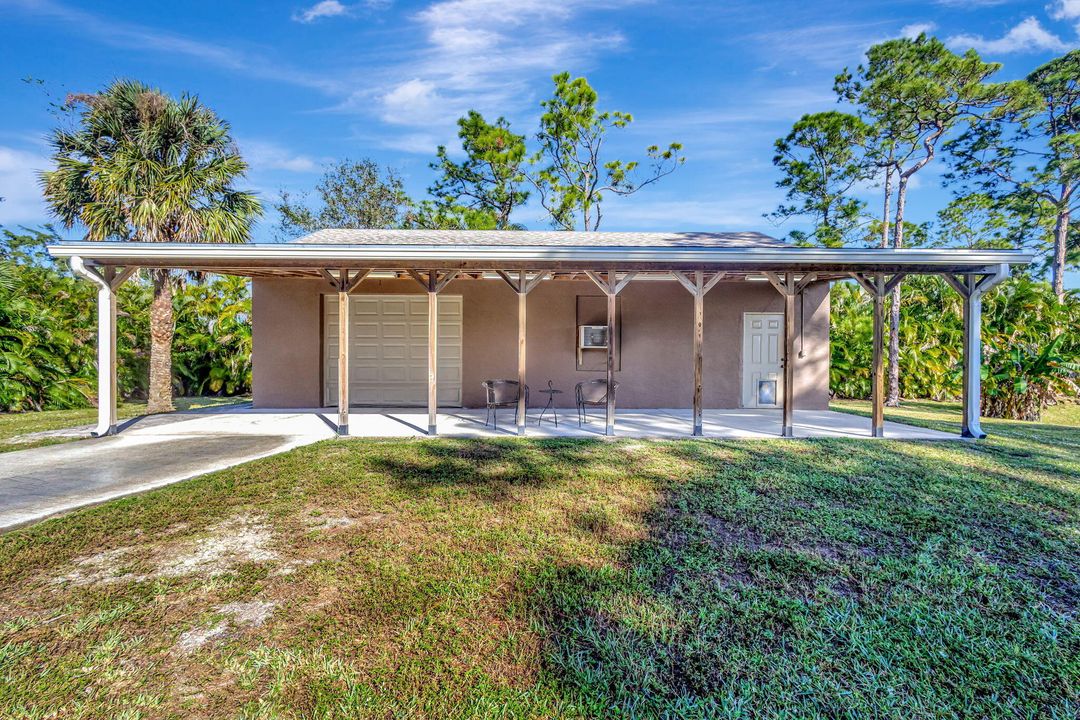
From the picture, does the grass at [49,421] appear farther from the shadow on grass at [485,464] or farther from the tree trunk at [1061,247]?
the tree trunk at [1061,247]

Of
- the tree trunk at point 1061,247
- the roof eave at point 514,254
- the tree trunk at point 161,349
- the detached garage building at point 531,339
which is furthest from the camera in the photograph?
the tree trunk at point 1061,247

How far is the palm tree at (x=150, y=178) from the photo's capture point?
8914 millimetres

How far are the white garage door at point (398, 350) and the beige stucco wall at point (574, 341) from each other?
244 mm

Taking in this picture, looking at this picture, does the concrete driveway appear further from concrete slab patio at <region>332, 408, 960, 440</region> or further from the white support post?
the white support post

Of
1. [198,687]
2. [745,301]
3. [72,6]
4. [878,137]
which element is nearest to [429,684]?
[198,687]

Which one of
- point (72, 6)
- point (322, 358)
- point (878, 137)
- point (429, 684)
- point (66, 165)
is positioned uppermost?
point (72, 6)

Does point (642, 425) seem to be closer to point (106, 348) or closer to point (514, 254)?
point (514, 254)

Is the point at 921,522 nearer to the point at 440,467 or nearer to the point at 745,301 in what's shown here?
the point at 440,467

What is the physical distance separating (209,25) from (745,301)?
15480mm

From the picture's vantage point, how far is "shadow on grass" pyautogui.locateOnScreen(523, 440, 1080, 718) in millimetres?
2074

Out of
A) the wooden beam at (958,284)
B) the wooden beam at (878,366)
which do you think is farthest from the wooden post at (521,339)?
the wooden beam at (958,284)

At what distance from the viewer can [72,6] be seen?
12.7 metres

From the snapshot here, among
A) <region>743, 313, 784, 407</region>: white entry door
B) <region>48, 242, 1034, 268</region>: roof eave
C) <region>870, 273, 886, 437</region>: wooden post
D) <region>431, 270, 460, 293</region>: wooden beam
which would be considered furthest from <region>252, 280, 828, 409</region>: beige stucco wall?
<region>48, 242, 1034, 268</region>: roof eave

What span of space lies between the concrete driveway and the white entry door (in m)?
7.70
